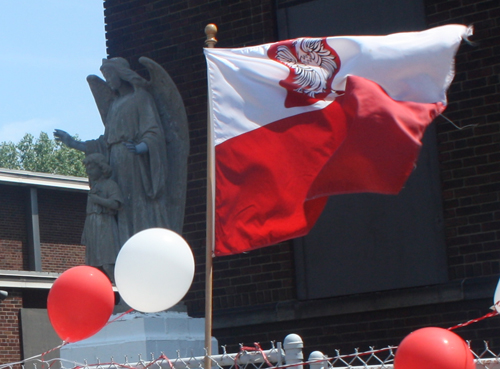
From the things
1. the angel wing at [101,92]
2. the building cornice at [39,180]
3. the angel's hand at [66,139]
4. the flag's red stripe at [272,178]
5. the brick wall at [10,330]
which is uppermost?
→ the building cornice at [39,180]

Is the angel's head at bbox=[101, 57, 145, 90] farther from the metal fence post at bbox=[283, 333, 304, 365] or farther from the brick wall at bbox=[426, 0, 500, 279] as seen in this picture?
the metal fence post at bbox=[283, 333, 304, 365]

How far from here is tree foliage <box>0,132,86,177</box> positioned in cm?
5078

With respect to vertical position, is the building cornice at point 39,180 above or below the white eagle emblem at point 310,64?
above

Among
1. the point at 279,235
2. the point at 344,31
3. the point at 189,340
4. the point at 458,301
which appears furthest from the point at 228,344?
the point at 279,235

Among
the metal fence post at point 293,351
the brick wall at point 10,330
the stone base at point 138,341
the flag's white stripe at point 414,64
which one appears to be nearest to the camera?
the metal fence post at point 293,351

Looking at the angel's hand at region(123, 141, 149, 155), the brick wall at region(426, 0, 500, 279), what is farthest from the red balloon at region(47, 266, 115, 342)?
the brick wall at region(426, 0, 500, 279)

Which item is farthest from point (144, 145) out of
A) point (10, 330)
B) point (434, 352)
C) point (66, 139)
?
point (10, 330)

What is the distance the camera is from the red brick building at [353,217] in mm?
8242

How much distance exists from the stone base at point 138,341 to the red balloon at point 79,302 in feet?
5.90

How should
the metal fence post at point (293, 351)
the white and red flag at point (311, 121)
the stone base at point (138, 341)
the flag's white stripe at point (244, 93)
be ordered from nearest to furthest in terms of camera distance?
1. the metal fence post at point (293, 351)
2. the white and red flag at point (311, 121)
3. the flag's white stripe at point (244, 93)
4. the stone base at point (138, 341)

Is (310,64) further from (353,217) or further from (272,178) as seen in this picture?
(353,217)

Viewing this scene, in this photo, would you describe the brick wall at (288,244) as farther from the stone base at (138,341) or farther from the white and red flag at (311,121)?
the white and red flag at (311,121)

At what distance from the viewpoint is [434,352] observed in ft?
12.9

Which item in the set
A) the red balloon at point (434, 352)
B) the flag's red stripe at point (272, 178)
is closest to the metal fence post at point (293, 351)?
the red balloon at point (434, 352)
